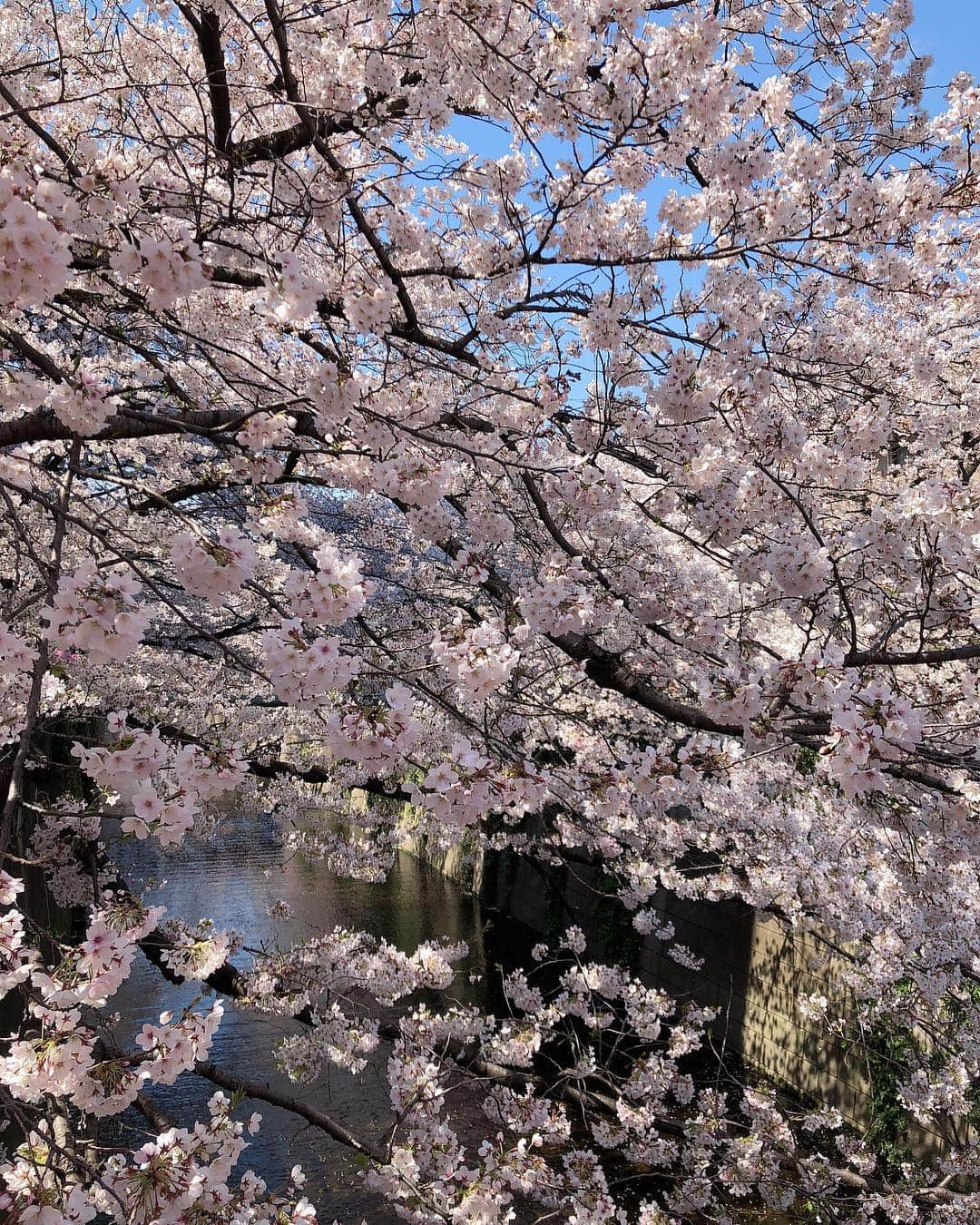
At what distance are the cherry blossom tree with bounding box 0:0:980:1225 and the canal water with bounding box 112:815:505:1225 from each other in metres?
1.49

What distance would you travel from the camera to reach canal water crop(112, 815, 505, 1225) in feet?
26.0

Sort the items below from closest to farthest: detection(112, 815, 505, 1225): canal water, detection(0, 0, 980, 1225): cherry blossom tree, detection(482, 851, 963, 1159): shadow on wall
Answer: detection(0, 0, 980, 1225): cherry blossom tree → detection(112, 815, 505, 1225): canal water → detection(482, 851, 963, 1159): shadow on wall

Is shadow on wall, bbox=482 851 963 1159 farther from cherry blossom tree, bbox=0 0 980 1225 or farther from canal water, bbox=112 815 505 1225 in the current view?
canal water, bbox=112 815 505 1225

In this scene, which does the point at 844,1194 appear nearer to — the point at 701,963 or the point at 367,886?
the point at 701,963

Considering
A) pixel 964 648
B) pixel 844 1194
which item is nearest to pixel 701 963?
pixel 844 1194

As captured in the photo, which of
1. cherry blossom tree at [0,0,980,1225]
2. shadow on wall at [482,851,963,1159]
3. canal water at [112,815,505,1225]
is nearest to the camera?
cherry blossom tree at [0,0,980,1225]

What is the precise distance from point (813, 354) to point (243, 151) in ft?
11.2

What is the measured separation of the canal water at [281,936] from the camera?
793cm

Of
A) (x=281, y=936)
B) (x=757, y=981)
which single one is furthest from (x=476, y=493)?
(x=281, y=936)

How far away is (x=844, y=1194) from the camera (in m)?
6.25

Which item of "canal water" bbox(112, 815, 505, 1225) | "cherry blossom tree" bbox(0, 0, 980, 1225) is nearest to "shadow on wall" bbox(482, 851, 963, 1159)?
"cherry blossom tree" bbox(0, 0, 980, 1225)

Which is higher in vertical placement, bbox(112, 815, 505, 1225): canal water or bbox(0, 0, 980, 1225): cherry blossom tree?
bbox(0, 0, 980, 1225): cherry blossom tree

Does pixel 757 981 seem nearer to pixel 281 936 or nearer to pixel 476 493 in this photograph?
pixel 281 936

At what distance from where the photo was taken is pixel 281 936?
13.0 metres
